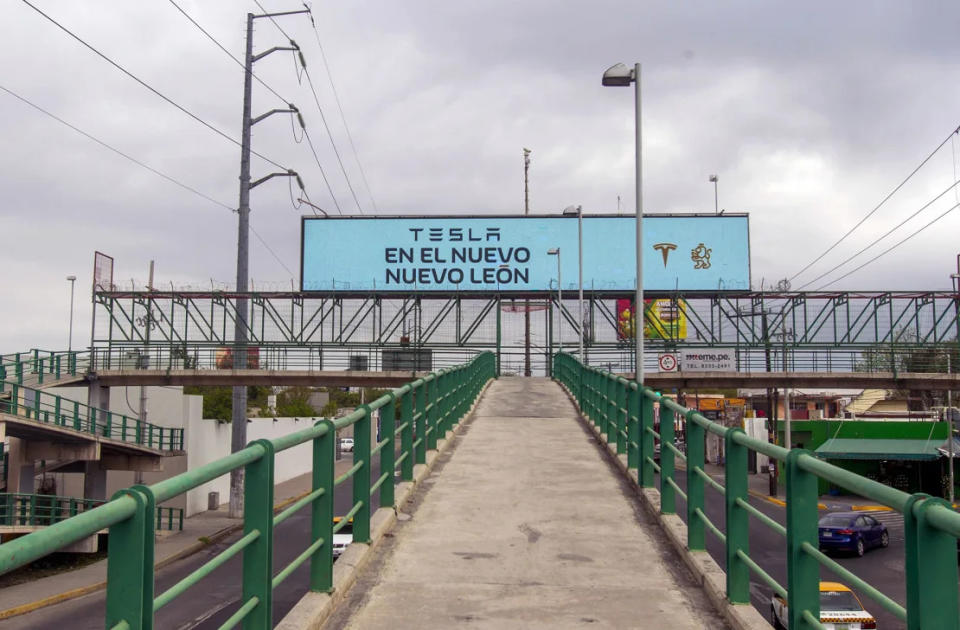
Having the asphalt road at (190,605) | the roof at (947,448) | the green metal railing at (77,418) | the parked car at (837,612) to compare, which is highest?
the green metal railing at (77,418)

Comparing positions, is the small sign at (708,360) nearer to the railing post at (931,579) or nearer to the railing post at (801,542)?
the railing post at (801,542)

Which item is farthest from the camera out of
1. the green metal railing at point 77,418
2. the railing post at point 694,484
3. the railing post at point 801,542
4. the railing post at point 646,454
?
the green metal railing at point 77,418

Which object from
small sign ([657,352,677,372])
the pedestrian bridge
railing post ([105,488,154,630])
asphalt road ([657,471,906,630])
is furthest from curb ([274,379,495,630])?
small sign ([657,352,677,372])

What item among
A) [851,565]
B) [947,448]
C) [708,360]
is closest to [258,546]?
[851,565]

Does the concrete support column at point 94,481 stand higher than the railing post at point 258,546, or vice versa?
the railing post at point 258,546

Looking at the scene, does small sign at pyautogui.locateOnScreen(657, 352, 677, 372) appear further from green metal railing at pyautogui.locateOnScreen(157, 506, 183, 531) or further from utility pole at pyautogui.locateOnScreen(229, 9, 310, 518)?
green metal railing at pyautogui.locateOnScreen(157, 506, 183, 531)

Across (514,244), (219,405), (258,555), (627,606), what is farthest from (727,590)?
(219,405)

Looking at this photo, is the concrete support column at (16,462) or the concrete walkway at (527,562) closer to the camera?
the concrete walkway at (527,562)

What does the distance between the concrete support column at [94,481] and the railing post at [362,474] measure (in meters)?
30.5

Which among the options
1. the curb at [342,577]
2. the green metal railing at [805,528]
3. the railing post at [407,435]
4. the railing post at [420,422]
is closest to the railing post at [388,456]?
the curb at [342,577]

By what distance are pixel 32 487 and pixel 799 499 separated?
3298 centimetres

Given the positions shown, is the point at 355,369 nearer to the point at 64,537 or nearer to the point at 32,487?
the point at 32,487

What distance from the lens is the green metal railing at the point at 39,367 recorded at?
31.2m

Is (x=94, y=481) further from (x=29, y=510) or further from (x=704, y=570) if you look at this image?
(x=704, y=570)
